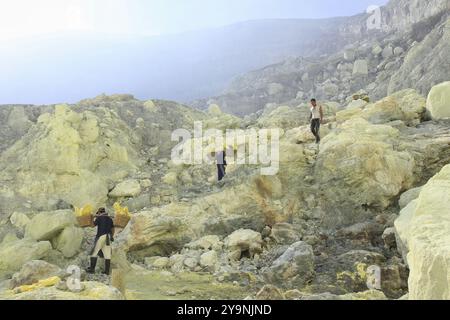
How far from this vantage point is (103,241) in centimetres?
813

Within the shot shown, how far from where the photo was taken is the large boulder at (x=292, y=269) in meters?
7.33

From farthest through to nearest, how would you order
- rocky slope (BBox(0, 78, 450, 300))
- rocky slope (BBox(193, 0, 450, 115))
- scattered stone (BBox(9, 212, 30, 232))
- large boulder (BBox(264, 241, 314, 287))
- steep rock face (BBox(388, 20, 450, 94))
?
rocky slope (BBox(193, 0, 450, 115))
steep rock face (BBox(388, 20, 450, 94))
scattered stone (BBox(9, 212, 30, 232))
large boulder (BBox(264, 241, 314, 287))
rocky slope (BBox(0, 78, 450, 300))

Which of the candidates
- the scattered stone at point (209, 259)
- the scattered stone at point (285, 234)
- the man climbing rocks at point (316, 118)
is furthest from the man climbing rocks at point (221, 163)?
the scattered stone at point (209, 259)

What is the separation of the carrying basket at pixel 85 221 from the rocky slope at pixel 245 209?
0.54 meters

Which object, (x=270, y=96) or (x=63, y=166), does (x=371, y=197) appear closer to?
(x=63, y=166)

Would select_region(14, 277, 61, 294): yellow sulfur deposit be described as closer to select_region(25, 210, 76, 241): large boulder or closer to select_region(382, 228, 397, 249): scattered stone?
select_region(25, 210, 76, 241): large boulder

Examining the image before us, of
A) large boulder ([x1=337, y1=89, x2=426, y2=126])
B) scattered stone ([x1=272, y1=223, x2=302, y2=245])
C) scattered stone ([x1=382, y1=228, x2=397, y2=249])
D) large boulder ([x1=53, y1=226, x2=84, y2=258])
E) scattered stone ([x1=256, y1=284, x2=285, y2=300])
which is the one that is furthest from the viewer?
large boulder ([x1=337, y1=89, x2=426, y2=126])

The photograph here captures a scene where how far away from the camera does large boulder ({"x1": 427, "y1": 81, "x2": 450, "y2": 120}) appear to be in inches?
475

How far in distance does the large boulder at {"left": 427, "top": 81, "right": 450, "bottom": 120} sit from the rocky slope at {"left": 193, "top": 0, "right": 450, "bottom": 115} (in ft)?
58.5

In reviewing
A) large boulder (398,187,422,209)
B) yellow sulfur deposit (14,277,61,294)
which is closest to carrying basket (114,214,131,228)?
yellow sulfur deposit (14,277,61,294)

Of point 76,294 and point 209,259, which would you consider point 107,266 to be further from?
point 76,294

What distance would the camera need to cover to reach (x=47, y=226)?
10.5 metres

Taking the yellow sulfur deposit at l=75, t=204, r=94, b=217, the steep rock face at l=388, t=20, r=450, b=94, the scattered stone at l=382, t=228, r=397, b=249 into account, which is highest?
the steep rock face at l=388, t=20, r=450, b=94
